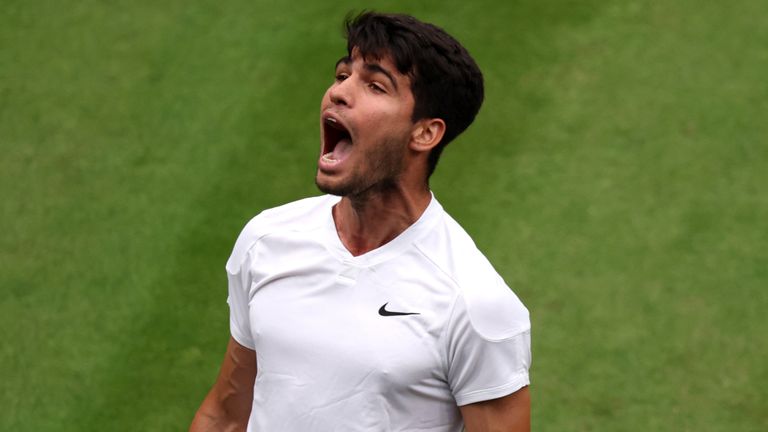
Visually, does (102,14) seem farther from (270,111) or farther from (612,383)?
(612,383)

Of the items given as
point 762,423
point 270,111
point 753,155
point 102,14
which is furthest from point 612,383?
point 102,14

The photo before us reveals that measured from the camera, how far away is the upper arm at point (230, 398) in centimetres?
432

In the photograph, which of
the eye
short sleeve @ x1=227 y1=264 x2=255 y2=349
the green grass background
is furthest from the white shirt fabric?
the green grass background

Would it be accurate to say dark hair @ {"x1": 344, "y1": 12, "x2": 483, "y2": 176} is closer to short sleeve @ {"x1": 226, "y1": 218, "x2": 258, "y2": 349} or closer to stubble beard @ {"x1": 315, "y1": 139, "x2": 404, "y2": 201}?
stubble beard @ {"x1": 315, "y1": 139, "x2": 404, "y2": 201}

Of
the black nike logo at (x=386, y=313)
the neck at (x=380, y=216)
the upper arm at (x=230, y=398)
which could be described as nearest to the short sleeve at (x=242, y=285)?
the upper arm at (x=230, y=398)

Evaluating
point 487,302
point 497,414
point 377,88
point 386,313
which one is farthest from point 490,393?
point 377,88

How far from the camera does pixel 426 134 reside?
3.99 m

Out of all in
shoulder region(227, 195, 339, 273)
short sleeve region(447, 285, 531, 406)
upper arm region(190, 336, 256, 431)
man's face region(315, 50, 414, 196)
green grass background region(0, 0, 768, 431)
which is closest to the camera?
short sleeve region(447, 285, 531, 406)

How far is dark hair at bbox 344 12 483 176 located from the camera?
3.89m

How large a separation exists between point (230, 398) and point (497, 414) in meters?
0.98

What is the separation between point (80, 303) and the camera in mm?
6746

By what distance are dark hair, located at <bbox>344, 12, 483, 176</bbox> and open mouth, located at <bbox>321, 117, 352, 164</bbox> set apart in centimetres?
21

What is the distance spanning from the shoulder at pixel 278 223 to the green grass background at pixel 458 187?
2.39 m

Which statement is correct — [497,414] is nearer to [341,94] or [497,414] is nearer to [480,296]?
[480,296]
